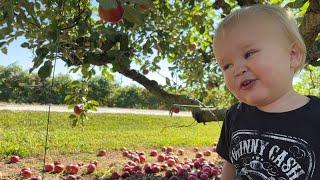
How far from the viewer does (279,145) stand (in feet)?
4.52

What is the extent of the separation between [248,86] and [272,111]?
15cm

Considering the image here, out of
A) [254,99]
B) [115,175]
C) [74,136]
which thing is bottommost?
[115,175]

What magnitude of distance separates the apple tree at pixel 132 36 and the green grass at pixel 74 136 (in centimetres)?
61

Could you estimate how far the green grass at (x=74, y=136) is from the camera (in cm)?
640

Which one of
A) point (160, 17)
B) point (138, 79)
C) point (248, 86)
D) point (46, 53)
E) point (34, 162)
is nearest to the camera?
point (248, 86)

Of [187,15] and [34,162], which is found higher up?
[187,15]

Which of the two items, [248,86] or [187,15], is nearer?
[248,86]

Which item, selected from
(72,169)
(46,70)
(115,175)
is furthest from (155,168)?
(46,70)

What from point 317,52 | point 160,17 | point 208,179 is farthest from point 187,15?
point 317,52

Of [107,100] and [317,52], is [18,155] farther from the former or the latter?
[107,100]

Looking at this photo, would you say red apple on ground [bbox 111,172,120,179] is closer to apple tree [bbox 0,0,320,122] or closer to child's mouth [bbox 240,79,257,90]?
apple tree [bbox 0,0,320,122]

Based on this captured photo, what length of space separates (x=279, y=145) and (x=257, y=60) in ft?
0.84

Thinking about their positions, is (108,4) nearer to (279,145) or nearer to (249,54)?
(249,54)

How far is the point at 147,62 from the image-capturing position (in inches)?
193
